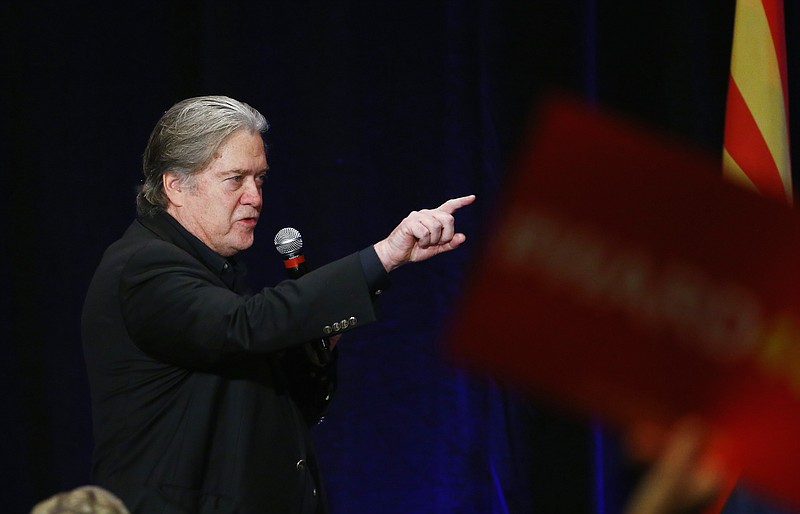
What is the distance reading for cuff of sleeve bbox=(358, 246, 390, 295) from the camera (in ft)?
4.93

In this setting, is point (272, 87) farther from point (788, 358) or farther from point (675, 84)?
point (788, 358)

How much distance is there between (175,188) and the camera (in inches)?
65.7

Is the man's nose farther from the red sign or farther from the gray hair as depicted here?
the red sign

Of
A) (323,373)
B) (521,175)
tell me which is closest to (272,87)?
(323,373)

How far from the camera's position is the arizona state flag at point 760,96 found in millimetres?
2291

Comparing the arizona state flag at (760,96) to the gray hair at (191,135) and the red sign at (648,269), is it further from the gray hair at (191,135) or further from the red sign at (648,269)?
the red sign at (648,269)

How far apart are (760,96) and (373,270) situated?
119cm

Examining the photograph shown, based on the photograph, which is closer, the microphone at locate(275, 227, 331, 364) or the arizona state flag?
the microphone at locate(275, 227, 331, 364)

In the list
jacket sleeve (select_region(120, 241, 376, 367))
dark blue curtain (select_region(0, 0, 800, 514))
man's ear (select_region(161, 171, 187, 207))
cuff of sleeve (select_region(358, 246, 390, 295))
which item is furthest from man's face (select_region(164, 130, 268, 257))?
dark blue curtain (select_region(0, 0, 800, 514))

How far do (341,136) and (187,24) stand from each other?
19.1 inches

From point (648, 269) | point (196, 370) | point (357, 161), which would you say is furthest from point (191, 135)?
point (357, 161)

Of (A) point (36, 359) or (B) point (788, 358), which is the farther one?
(A) point (36, 359)

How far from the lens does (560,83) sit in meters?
2.70

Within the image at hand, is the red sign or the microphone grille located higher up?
the red sign
